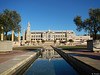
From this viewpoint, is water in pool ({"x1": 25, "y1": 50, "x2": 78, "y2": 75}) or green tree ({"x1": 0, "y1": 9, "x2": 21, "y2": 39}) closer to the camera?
water in pool ({"x1": 25, "y1": 50, "x2": 78, "y2": 75})

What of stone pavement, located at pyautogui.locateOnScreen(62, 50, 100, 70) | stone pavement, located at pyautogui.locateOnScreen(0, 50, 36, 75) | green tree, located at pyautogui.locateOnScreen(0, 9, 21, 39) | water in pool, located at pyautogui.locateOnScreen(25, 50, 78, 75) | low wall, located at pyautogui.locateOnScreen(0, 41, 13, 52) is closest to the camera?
stone pavement, located at pyautogui.locateOnScreen(0, 50, 36, 75)

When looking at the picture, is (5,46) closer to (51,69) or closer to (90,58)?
(51,69)

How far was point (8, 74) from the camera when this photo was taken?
6098 mm

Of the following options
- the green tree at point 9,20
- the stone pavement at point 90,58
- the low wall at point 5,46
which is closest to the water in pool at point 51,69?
the stone pavement at point 90,58

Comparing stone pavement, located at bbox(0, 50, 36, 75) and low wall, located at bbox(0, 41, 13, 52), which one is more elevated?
low wall, located at bbox(0, 41, 13, 52)

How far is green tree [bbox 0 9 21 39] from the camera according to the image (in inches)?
777

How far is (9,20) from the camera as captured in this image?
20.2 metres

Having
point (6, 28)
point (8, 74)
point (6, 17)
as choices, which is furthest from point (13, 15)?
point (8, 74)

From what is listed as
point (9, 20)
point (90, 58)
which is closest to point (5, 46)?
point (9, 20)

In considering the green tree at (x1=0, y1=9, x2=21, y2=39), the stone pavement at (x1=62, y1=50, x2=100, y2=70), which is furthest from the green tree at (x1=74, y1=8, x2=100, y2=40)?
the green tree at (x1=0, y1=9, x2=21, y2=39)

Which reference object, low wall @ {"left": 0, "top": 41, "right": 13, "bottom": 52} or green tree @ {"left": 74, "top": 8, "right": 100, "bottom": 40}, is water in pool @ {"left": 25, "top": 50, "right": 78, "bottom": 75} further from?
green tree @ {"left": 74, "top": 8, "right": 100, "bottom": 40}

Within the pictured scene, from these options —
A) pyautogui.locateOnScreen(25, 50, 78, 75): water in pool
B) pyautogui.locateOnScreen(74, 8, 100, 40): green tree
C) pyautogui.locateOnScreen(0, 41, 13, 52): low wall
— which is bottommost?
pyautogui.locateOnScreen(25, 50, 78, 75): water in pool

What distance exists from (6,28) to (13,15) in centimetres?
274

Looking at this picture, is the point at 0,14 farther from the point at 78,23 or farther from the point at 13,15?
the point at 78,23
